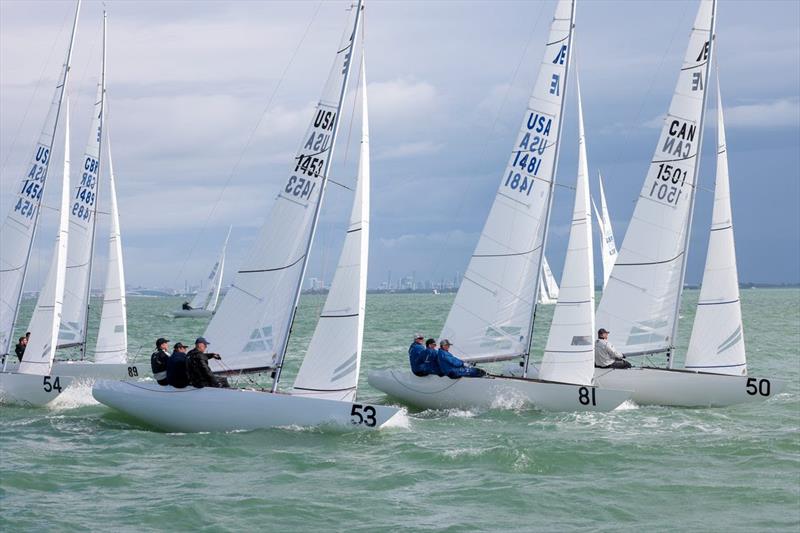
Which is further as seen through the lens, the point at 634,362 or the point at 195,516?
the point at 634,362

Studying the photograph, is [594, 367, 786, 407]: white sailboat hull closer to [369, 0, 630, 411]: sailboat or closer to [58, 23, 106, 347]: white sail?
[369, 0, 630, 411]: sailboat

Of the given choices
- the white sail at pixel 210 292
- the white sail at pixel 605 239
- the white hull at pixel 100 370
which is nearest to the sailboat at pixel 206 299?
the white sail at pixel 210 292

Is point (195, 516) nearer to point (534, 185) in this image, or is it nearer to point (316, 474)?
point (316, 474)

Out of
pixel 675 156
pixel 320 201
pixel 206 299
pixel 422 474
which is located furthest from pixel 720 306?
pixel 206 299

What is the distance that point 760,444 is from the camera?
14531 millimetres

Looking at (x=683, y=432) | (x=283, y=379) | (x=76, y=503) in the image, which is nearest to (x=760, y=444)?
(x=683, y=432)

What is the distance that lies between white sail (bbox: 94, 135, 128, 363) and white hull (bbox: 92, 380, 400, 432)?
23.6 ft

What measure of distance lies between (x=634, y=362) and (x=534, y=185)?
5.78 meters

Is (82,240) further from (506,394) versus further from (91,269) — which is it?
(506,394)

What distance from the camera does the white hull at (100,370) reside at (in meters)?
20.3

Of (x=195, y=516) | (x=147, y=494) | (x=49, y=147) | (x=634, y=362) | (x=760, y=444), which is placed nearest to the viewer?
(x=195, y=516)

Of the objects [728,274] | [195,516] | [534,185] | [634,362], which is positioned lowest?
[195,516]

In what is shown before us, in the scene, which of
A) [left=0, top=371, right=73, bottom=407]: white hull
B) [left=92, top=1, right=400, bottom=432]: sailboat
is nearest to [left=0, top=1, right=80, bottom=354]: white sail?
[left=0, top=371, right=73, bottom=407]: white hull

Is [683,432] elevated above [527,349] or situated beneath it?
situated beneath
